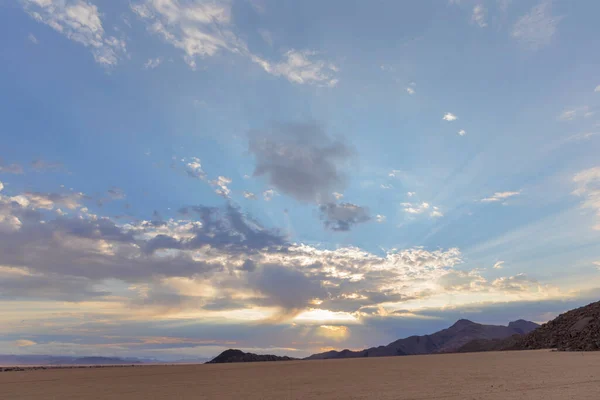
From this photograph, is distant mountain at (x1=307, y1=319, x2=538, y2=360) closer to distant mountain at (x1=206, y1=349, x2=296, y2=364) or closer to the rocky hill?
distant mountain at (x1=206, y1=349, x2=296, y2=364)

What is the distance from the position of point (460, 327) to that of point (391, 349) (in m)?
43.8

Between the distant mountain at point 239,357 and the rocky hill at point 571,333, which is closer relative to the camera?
the rocky hill at point 571,333

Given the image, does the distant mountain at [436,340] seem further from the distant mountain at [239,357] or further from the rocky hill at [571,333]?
the rocky hill at [571,333]

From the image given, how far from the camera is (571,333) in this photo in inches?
2031

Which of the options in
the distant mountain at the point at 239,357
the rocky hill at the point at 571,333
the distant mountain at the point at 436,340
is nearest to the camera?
the rocky hill at the point at 571,333

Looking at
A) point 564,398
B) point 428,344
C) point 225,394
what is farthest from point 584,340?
point 428,344

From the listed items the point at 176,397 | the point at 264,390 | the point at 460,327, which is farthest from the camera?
the point at 460,327

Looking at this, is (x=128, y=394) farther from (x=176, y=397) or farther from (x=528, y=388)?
(x=528, y=388)

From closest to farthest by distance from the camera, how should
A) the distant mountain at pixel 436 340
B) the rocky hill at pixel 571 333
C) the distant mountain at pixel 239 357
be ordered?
the rocky hill at pixel 571 333 → the distant mountain at pixel 239 357 → the distant mountain at pixel 436 340

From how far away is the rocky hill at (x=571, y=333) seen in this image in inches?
1674

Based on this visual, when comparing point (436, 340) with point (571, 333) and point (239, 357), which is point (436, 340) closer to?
point (239, 357)

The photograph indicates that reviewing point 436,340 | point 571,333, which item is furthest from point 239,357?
point 436,340

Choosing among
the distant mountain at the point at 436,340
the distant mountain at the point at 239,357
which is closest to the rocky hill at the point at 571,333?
the distant mountain at the point at 239,357

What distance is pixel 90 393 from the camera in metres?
20.2
